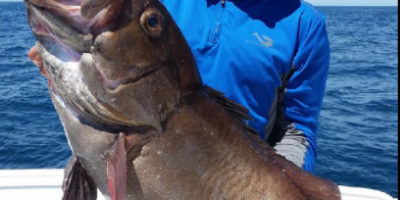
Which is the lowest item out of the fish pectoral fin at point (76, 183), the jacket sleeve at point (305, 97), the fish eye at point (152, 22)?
the jacket sleeve at point (305, 97)

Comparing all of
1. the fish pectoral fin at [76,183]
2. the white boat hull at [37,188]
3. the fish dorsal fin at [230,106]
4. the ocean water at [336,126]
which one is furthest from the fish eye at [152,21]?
the ocean water at [336,126]

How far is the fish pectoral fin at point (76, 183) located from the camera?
2.25 meters

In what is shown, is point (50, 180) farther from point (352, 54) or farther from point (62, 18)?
point (352, 54)

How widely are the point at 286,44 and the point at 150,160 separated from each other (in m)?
1.49

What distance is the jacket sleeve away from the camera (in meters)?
3.23

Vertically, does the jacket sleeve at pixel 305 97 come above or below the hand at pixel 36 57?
below

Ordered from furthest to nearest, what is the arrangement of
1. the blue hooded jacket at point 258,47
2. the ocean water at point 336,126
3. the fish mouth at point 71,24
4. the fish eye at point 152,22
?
1. the ocean water at point 336,126
2. the blue hooded jacket at point 258,47
3. the fish eye at point 152,22
4. the fish mouth at point 71,24

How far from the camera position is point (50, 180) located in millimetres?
4355

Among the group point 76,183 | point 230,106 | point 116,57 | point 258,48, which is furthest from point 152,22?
point 258,48

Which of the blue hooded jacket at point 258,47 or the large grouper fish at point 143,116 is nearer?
the large grouper fish at point 143,116

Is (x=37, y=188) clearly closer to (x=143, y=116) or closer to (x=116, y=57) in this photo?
(x=143, y=116)

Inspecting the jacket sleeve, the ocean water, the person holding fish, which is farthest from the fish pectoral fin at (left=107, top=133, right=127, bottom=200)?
the ocean water

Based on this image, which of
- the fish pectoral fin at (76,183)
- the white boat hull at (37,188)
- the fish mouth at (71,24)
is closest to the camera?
the fish mouth at (71,24)

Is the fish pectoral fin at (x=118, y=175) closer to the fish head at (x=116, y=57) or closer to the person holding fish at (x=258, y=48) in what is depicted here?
the fish head at (x=116, y=57)
